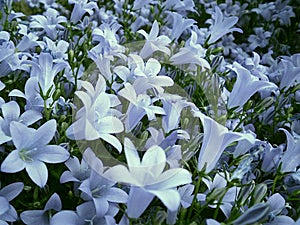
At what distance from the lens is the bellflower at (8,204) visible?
1.13 m

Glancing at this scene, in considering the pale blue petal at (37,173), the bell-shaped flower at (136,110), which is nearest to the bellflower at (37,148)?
the pale blue petal at (37,173)

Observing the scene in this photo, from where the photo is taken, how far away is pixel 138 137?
139cm

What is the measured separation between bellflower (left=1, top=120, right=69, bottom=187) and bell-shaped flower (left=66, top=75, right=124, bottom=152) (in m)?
0.07

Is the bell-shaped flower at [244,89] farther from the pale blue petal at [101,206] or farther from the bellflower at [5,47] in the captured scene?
the bellflower at [5,47]

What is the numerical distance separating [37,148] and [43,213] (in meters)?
0.16

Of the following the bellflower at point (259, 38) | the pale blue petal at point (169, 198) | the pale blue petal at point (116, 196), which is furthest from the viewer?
the bellflower at point (259, 38)

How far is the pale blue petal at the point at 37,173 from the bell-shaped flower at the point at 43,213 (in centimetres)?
8

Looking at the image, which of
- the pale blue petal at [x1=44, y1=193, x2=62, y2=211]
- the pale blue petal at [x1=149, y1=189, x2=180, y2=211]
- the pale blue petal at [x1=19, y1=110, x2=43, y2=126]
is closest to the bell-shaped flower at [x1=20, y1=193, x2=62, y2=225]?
the pale blue petal at [x1=44, y1=193, x2=62, y2=211]

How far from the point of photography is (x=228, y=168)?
55.7 inches

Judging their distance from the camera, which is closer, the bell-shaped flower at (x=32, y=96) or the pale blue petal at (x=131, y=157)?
the pale blue petal at (x=131, y=157)

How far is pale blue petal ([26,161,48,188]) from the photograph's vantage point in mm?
1121

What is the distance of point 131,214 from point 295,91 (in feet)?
3.46

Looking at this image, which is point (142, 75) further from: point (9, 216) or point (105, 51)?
point (9, 216)

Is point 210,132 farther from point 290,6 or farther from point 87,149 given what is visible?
point 290,6
